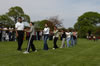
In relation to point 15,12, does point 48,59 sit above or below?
below

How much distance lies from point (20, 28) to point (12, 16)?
66059 mm

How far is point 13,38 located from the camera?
24672 millimetres

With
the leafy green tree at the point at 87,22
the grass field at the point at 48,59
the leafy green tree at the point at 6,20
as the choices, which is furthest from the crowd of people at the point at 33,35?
the leafy green tree at the point at 87,22

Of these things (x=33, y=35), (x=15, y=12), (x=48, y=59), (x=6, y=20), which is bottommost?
(x=48, y=59)

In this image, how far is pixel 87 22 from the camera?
306 ft

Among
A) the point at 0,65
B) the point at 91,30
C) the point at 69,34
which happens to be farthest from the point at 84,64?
the point at 91,30

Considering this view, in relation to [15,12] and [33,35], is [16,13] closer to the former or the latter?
[15,12]

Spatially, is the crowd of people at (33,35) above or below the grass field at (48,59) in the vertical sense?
above

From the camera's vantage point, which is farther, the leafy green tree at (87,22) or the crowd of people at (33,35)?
the leafy green tree at (87,22)

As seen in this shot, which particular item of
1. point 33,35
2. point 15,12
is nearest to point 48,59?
point 33,35

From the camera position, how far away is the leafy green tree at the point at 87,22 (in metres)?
89.2

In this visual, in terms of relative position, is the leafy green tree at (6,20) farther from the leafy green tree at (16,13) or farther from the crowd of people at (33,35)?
the crowd of people at (33,35)

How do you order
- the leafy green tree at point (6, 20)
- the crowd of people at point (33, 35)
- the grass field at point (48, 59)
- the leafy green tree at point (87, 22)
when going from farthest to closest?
→ 1. the leafy green tree at point (87, 22)
2. the leafy green tree at point (6, 20)
3. the crowd of people at point (33, 35)
4. the grass field at point (48, 59)

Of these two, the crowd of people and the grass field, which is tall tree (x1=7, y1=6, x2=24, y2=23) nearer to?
the crowd of people
